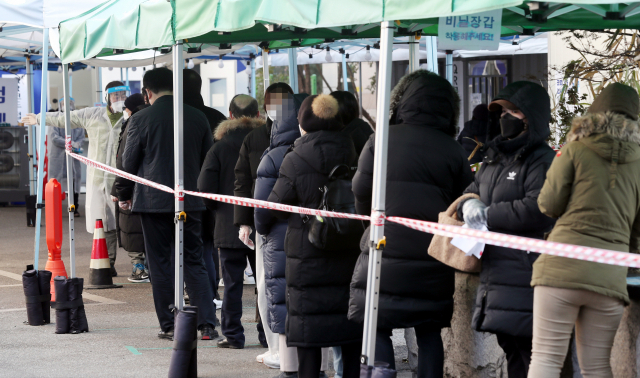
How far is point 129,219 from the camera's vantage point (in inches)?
307

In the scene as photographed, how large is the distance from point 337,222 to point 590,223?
4.82ft

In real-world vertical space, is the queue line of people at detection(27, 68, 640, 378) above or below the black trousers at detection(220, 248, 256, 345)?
above

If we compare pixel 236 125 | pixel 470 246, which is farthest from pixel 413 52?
pixel 470 246

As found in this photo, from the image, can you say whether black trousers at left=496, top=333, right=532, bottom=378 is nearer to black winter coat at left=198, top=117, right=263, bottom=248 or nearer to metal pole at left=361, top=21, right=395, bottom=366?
metal pole at left=361, top=21, right=395, bottom=366

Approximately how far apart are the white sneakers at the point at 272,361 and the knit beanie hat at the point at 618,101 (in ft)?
9.84

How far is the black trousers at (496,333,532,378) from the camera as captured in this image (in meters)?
4.07

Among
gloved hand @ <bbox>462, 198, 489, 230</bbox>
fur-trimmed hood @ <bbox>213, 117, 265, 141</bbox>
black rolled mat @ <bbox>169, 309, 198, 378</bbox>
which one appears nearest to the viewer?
gloved hand @ <bbox>462, 198, 489, 230</bbox>

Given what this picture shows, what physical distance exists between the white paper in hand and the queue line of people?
0.07m

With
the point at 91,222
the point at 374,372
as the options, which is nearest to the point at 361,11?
the point at 374,372

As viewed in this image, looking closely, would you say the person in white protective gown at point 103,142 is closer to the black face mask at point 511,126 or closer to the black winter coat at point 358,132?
the black winter coat at point 358,132

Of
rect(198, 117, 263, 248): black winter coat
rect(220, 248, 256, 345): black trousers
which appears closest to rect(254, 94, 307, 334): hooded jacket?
rect(220, 248, 256, 345): black trousers

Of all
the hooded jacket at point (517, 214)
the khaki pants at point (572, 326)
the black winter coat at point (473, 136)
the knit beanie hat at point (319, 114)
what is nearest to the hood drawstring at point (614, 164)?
the hooded jacket at point (517, 214)

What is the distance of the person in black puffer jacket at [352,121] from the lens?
5594mm

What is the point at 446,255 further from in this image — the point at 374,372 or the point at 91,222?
the point at 91,222
